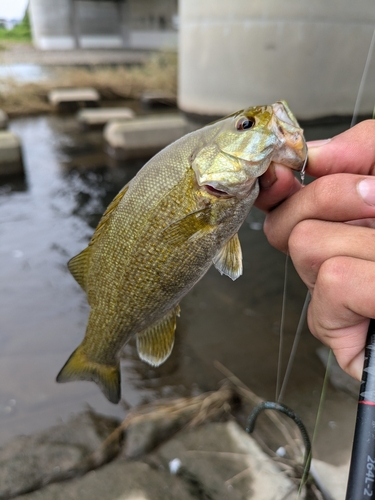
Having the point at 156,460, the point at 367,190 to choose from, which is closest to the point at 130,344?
the point at 156,460

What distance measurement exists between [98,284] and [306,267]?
0.68 m

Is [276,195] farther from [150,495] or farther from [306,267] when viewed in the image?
[150,495]

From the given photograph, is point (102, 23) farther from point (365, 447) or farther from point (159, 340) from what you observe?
point (365, 447)

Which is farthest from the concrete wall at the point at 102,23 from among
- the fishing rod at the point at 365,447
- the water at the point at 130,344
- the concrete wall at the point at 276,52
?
the fishing rod at the point at 365,447

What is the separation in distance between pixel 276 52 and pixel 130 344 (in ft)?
18.2

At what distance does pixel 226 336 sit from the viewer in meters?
3.63

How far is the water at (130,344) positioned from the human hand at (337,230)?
1469 millimetres

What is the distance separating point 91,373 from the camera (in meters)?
1.47

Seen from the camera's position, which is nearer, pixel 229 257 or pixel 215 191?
pixel 215 191

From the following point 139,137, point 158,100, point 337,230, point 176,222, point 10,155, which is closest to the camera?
point 337,230

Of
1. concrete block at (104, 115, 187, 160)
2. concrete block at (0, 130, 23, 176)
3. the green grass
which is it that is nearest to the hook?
concrete block at (0, 130, 23, 176)

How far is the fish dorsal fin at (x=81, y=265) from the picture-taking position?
130cm

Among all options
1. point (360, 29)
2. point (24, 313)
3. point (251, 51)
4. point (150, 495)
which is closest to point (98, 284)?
point (150, 495)

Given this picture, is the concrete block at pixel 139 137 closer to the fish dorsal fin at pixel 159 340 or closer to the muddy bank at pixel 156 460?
the muddy bank at pixel 156 460
